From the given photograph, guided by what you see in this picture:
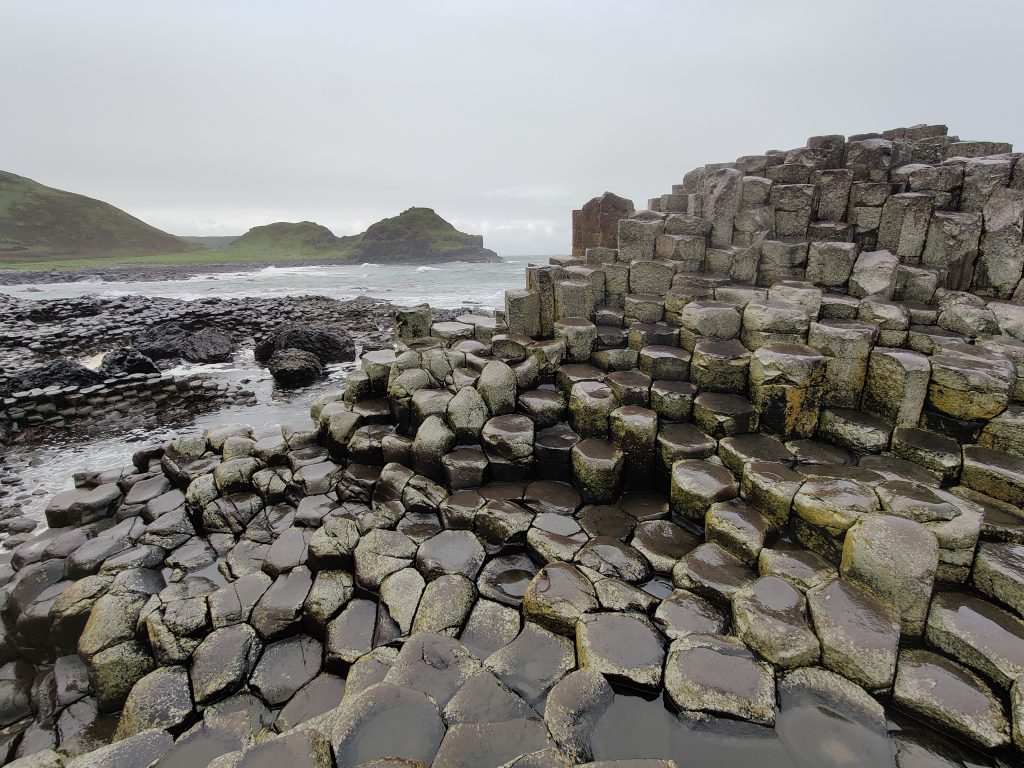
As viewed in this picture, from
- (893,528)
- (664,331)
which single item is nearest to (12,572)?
(664,331)

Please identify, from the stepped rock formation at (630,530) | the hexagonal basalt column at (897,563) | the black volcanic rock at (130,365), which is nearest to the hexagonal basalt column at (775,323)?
the stepped rock formation at (630,530)

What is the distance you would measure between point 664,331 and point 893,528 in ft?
12.4

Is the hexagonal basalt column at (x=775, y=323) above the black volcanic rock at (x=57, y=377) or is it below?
above

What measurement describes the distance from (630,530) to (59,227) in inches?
4579

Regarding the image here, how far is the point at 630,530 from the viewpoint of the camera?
5.19 metres

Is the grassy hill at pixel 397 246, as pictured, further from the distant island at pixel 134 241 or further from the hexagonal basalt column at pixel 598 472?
the hexagonal basalt column at pixel 598 472

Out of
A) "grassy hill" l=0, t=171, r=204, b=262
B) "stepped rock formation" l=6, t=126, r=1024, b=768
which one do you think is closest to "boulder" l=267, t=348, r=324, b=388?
"stepped rock formation" l=6, t=126, r=1024, b=768

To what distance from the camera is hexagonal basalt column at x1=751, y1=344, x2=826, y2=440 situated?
5.37 m

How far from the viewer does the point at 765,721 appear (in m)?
3.06

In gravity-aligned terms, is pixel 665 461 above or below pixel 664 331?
below

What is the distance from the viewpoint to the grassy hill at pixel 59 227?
2931 inches

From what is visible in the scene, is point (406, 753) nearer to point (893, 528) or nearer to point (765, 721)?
point (765, 721)

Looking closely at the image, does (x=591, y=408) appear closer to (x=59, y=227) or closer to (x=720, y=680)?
(x=720, y=680)

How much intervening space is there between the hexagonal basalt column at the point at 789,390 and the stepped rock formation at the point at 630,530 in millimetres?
28
